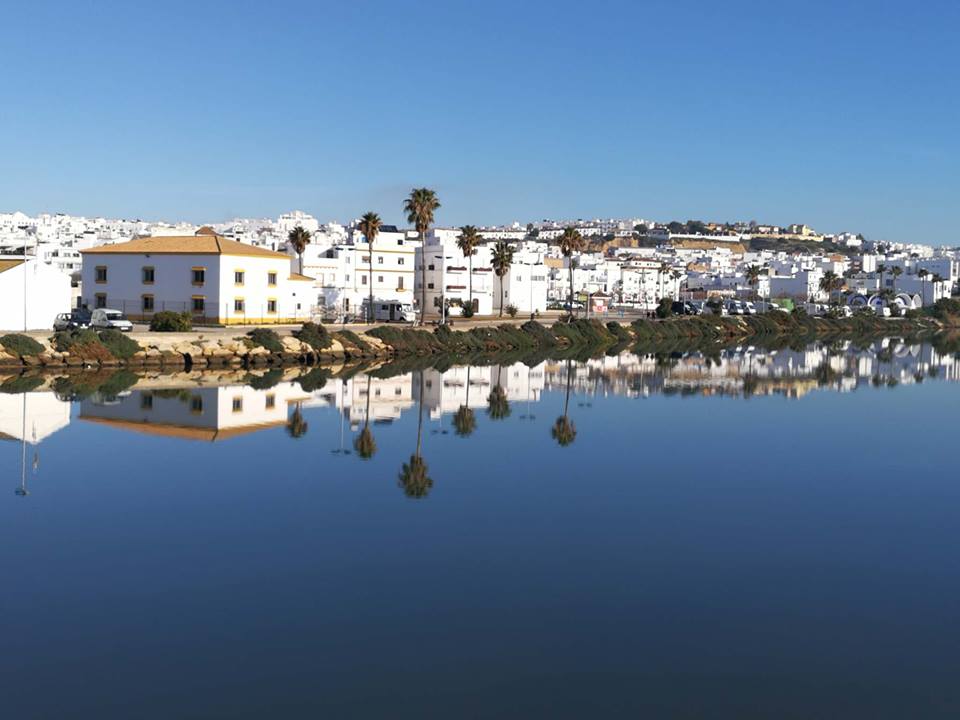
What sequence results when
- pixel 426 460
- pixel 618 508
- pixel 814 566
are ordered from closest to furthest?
1. pixel 814 566
2. pixel 618 508
3. pixel 426 460

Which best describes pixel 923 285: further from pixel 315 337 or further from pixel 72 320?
pixel 72 320

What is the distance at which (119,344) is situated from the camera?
4316 centimetres

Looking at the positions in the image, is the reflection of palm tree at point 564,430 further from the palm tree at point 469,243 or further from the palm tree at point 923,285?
the palm tree at point 923,285

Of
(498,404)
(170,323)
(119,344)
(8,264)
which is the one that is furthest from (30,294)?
(498,404)

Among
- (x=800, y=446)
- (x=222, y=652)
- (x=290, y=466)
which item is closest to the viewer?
(x=222, y=652)

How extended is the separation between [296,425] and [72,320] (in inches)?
936

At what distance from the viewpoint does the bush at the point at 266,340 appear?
47.6 m

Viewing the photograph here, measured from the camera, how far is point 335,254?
78938mm

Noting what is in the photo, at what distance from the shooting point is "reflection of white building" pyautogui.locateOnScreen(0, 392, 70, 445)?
2586 cm

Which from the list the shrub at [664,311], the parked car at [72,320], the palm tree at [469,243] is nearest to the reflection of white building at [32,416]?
the parked car at [72,320]

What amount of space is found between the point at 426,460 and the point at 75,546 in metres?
9.57

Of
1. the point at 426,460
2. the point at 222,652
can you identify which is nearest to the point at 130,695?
the point at 222,652

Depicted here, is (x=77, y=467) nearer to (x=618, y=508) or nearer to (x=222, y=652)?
(x=618, y=508)

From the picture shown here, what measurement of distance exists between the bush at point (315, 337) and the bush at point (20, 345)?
1163cm
